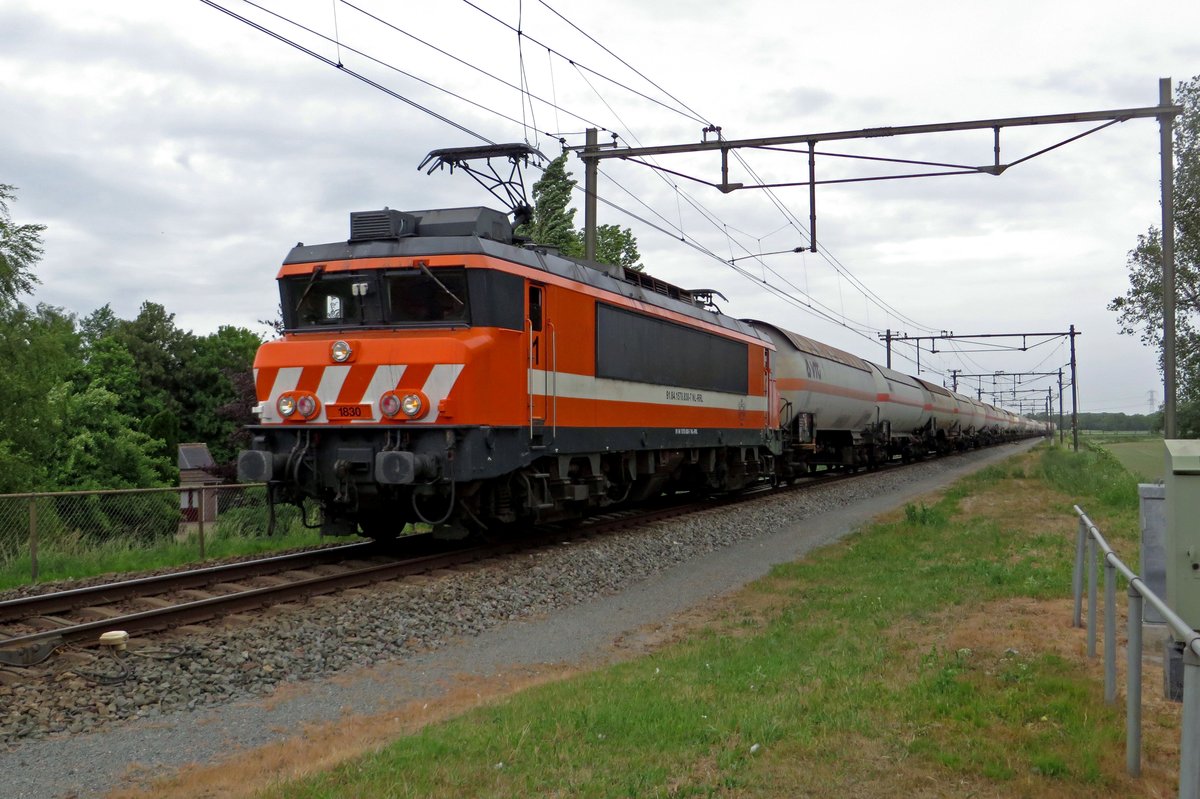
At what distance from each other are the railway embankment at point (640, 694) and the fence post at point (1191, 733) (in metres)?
1.38

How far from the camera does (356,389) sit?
11.0 metres

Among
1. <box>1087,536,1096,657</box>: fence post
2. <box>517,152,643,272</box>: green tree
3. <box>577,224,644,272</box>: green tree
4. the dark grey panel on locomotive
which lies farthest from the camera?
<box>577,224,644,272</box>: green tree

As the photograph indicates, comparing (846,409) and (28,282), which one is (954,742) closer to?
(846,409)

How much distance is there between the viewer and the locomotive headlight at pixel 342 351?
36.1ft

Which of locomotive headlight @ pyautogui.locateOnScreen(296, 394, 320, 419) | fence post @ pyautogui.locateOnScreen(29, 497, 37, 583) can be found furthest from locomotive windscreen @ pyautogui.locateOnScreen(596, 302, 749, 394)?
fence post @ pyautogui.locateOnScreen(29, 497, 37, 583)

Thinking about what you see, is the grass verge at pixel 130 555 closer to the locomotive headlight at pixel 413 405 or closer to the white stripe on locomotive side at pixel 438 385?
the locomotive headlight at pixel 413 405

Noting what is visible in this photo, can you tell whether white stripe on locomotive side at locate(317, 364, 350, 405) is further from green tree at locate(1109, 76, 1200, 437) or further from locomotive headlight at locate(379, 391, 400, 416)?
green tree at locate(1109, 76, 1200, 437)

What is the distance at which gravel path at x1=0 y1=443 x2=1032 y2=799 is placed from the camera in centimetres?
566

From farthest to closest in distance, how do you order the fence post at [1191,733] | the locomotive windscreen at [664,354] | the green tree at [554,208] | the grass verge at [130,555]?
the green tree at [554,208] → the locomotive windscreen at [664,354] → the grass verge at [130,555] → the fence post at [1191,733]

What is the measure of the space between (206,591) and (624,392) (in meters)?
6.69

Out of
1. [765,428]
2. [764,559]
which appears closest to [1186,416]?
[765,428]

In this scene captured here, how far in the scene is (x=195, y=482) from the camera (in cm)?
3372

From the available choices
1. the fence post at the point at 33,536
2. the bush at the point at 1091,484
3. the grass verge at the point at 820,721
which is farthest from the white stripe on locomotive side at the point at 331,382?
the bush at the point at 1091,484

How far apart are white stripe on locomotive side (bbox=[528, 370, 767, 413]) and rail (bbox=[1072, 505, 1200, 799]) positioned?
6.35m
